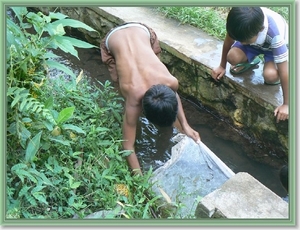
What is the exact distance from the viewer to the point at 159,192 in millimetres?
2932

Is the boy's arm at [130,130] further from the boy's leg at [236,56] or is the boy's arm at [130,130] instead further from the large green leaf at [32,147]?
the boy's leg at [236,56]

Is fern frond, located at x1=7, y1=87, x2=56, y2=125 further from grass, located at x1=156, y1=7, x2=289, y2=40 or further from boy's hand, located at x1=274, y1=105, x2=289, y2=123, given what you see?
grass, located at x1=156, y1=7, x2=289, y2=40

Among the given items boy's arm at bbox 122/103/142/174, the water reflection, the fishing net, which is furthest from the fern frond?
the water reflection

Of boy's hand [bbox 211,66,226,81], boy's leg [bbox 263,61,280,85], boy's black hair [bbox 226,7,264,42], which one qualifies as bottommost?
boy's hand [bbox 211,66,226,81]

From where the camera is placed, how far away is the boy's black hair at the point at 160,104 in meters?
2.71

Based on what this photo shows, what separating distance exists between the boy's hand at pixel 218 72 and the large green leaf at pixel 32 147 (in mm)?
1736

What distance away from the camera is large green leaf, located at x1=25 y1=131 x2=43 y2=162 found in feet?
8.23

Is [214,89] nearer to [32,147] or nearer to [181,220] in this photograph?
[32,147]

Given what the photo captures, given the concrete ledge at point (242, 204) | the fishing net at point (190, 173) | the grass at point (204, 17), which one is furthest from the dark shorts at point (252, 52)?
the concrete ledge at point (242, 204)

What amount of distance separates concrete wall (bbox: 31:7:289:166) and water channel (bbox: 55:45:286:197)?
0.22ft

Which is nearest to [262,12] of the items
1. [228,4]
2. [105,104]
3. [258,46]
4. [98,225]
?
[258,46]

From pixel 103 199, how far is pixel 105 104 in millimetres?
1074

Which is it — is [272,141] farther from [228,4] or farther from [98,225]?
[98,225]

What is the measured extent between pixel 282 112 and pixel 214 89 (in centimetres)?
77
